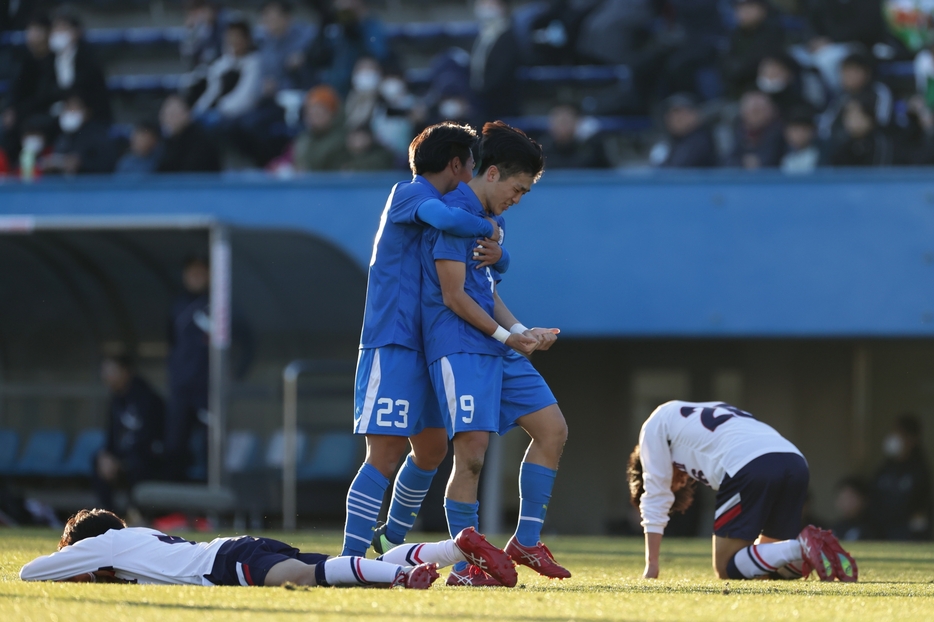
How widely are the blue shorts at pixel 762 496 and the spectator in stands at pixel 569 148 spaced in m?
6.64

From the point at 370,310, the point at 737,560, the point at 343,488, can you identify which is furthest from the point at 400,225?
the point at 343,488

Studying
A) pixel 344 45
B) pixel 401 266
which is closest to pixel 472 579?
pixel 401 266

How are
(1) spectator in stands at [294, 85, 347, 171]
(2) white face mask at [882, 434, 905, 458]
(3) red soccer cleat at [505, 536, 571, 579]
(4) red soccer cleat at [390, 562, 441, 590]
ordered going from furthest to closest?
(1) spectator in stands at [294, 85, 347, 171] → (2) white face mask at [882, 434, 905, 458] → (3) red soccer cleat at [505, 536, 571, 579] → (4) red soccer cleat at [390, 562, 441, 590]

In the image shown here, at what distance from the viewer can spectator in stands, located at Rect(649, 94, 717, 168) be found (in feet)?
37.0

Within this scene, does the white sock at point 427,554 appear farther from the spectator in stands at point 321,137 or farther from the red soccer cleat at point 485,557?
the spectator in stands at point 321,137

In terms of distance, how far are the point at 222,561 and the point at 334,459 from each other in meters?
5.98

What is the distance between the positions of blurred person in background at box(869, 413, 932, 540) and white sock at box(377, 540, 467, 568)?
7.60m

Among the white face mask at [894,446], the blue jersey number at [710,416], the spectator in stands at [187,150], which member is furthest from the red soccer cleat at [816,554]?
the spectator in stands at [187,150]

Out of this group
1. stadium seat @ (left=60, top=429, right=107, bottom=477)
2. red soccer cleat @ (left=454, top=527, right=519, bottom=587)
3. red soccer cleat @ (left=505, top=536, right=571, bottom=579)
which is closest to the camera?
red soccer cleat @ (left=454, top=527, right=519, bottom=587)

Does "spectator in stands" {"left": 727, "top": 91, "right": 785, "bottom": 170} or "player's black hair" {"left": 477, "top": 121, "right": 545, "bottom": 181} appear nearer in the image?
"player's black hair" {"left": 477, "top": 121, "right": 545, "bottom": 181}

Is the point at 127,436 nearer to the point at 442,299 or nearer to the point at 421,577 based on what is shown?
the point at 442,299

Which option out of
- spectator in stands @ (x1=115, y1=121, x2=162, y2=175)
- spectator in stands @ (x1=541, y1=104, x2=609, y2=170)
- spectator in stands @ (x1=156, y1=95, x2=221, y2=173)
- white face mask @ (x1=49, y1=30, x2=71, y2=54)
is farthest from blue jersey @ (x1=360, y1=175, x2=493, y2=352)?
white face mask @ (x1=49, y1=30, x2=71, y2=54)

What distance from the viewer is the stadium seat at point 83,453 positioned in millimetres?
12328

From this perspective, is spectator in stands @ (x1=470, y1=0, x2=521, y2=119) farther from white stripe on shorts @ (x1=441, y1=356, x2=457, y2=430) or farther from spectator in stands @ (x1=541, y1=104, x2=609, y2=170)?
white stripe on shorts @ (x1=441, y1=356, x2=457, y2=430)
